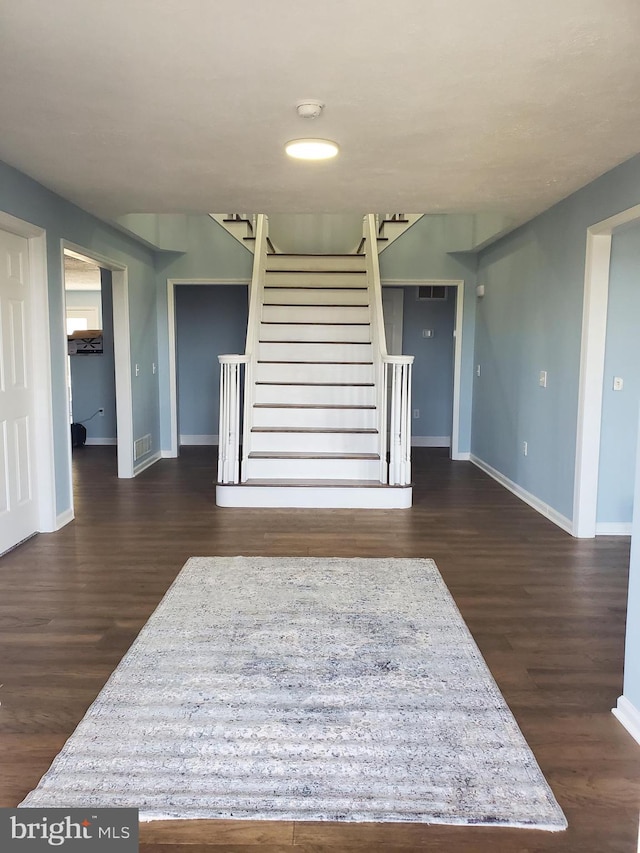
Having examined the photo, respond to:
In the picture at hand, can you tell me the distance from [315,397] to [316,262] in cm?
224

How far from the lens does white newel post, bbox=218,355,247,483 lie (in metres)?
4.79

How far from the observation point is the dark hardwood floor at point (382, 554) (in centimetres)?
155

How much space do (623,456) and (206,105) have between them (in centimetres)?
325

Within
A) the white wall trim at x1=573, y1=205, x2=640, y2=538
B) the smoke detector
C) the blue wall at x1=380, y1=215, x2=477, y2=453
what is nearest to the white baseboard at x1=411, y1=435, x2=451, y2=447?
the blue wall at x1=380, y1=215, x2=477, y2=453

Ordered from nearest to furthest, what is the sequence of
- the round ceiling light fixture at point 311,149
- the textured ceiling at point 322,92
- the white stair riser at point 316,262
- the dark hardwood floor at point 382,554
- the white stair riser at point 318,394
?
1. the dark hardwood floor at point 382,554
2. the textured ceiling at point 322,92
3. the round ceiling light fixture at point 311,149
4. the white stair riser at point 318,394
5. the white stair riser at point 316,262

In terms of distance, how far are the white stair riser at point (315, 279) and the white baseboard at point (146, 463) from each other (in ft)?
7.37

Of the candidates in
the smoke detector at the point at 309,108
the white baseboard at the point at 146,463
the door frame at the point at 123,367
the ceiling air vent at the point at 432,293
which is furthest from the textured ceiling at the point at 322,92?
the ceiling air vent at the point at 432,293

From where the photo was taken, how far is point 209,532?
409 centimetres

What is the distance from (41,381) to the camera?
13.1 ft

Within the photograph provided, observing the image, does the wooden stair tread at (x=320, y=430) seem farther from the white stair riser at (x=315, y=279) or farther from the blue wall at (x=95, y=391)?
the blue wall at (x=95, y=391)

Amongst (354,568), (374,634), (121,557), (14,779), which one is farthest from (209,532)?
(14,779)

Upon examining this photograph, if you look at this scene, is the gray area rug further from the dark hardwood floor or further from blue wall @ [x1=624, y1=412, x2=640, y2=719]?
blue wall @ [x1=624, y1=412, x2=640, y2=719]

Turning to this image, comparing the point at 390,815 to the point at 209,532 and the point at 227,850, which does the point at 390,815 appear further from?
the point at 209,532

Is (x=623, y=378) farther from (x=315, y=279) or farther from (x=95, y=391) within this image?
(x=95, y=391)
